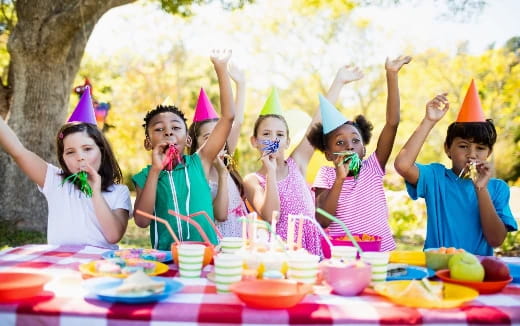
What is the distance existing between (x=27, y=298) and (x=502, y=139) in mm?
14904

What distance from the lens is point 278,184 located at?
296cm

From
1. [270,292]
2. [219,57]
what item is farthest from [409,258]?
[219,57]

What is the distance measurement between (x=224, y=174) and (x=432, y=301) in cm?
175

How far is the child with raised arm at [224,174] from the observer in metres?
3.00

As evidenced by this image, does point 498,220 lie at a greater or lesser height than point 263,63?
lesser

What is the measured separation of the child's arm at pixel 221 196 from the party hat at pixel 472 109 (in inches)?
51.6

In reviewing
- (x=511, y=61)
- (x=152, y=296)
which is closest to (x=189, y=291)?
(x=152, y=296)

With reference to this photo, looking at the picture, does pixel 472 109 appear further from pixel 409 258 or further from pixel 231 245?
pixel 231 245

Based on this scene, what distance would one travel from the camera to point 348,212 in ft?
8.79

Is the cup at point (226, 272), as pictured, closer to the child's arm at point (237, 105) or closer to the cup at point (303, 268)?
the cup at point (303, 268)

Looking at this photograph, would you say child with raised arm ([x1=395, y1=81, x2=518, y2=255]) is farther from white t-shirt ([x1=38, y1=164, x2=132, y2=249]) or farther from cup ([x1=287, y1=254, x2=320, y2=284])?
white t-shirt ([x1=38, y1=164, x2=132, y2=249])

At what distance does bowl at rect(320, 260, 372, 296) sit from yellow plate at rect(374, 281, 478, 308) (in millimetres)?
66

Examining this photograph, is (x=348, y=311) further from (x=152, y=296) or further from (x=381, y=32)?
(x=381, y=32)

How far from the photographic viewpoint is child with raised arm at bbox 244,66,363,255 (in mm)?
2705
